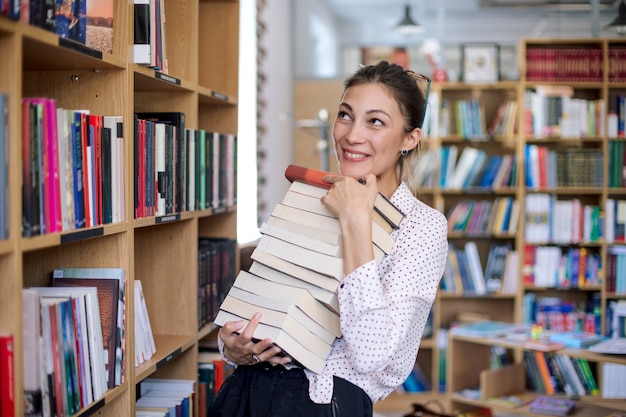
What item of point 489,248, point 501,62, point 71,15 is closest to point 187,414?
point 71,15

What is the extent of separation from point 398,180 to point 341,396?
2.07 feet

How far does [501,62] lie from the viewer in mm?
6004

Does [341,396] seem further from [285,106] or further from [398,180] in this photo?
[285,106]

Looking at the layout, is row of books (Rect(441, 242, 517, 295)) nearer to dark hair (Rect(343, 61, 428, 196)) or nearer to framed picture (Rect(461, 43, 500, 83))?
framed picture (Rect(461, 43, 500, 83))

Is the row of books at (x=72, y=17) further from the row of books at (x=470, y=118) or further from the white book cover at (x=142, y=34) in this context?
the row of books at (x=470, y=118)

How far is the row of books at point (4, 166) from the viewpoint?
1367mm

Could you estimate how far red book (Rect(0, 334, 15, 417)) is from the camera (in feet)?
4.66

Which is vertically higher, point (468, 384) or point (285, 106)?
point (285, 106)

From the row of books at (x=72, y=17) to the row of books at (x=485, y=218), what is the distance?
148 inches

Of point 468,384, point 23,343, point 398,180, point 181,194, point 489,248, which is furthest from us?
point 489,248

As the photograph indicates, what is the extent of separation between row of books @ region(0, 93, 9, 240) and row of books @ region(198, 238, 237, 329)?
1.30 meters

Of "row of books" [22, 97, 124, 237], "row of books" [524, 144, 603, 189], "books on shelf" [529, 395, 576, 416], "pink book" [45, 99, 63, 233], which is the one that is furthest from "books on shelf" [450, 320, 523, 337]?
"pink book" [45, 99, 63, 233]

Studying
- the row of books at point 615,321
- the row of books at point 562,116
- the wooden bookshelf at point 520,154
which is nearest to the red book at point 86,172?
the wooden bookshelf at point 520,154

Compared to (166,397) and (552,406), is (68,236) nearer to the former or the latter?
(166,397)
